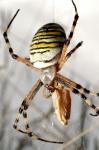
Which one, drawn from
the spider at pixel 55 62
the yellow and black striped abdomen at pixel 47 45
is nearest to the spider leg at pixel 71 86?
the spider at pixel 55 62

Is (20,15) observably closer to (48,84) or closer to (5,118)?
(5,118)

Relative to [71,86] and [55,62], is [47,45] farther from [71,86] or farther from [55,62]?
[71,86]

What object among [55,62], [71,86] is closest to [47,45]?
[55,62]

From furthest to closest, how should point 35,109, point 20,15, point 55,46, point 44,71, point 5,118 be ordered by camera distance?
point 5,118, point 35,109, point 20,15, point 44,71, point 55,46

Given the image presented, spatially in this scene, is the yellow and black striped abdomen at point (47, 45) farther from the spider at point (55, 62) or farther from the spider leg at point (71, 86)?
the spider leg at point (71, 86)

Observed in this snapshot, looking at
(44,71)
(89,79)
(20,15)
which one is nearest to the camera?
(44,71)

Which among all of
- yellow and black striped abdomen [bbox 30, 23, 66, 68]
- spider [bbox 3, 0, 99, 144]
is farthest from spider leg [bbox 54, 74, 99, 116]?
yellow and black striped abdomen [bbox 30, 23, 66, 68]

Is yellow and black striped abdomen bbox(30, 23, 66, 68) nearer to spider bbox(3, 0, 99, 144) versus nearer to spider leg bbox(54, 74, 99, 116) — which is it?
spider bbox(3, 0, 99, 144)

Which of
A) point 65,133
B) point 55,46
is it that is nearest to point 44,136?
point 65,133
